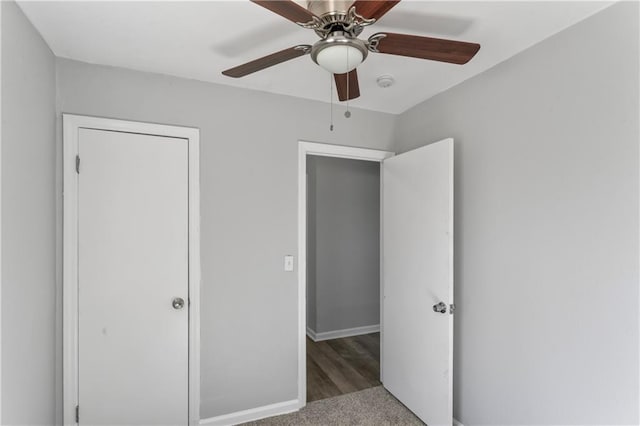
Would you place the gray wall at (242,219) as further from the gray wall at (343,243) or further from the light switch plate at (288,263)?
the gray wall at (343,243)

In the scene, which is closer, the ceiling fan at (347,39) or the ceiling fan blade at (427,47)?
the ceiling fan at (347,39)

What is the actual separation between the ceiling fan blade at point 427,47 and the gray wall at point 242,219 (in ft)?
4.04

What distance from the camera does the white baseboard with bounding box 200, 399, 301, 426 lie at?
7.25 feet

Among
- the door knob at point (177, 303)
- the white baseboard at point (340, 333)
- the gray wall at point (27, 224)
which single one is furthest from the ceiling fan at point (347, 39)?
the white baseboard at point (340, 333)

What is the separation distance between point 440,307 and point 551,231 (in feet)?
2.59

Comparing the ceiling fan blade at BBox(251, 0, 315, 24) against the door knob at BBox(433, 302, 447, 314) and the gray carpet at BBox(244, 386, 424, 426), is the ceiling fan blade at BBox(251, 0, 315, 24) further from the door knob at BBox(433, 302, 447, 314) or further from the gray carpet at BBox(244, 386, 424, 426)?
the gray carpet at BBox(244, 386, 424, 426)

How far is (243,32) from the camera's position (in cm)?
164

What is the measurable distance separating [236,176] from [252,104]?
Answer: 0.53 metres

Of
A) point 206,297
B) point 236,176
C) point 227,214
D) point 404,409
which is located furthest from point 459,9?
point 404,409

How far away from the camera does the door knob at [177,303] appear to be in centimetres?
209

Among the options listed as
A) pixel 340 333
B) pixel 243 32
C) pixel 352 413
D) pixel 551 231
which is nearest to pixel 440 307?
pixel 551 231

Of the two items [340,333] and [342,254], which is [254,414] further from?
[342,254]

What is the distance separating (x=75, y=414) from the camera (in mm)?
1908

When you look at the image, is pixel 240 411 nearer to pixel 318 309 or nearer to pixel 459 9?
pixel 318 309
